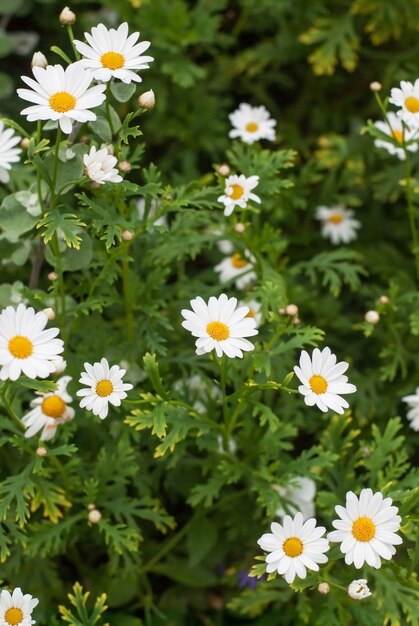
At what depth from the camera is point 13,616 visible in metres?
1.53

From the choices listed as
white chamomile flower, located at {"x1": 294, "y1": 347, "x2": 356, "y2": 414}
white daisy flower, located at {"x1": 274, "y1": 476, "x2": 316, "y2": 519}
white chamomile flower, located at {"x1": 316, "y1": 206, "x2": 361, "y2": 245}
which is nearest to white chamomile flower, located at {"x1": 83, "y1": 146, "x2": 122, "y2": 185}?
white chamomile flower, located at {"x1": 294, "y1": 347, "x2": 356, "y2": 414}

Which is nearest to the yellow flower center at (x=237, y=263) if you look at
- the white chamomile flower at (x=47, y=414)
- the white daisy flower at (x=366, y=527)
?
the white chamomile flower at (x=47, y=414)

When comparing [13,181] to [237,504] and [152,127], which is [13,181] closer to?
[152,127]

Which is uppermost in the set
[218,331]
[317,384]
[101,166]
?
[101,166]

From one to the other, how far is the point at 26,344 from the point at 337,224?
1424 mm

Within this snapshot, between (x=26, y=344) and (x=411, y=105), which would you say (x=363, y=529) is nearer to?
(x=26, y=344)

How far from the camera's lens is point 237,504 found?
2145 mm

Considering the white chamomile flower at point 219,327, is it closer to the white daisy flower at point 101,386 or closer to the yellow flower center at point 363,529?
the white daisy flower at point 101,386

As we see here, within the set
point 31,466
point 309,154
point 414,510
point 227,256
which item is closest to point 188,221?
point 227,256

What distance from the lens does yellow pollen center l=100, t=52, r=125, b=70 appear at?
157cm

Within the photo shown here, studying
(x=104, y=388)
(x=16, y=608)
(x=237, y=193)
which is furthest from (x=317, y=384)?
(x=16, y=608)

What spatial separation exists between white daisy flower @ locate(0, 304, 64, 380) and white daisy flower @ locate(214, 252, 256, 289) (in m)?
0.73

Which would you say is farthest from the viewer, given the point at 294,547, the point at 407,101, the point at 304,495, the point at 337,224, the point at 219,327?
the point at 337,224

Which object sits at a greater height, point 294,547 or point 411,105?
point 411,105
